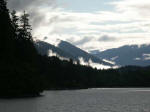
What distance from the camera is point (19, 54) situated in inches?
5266

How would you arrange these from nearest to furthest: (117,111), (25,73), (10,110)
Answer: (10,110), (117,111), (25,73)

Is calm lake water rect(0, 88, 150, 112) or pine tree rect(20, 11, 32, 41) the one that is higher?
pine tree rect(20, 11, 32, 41)

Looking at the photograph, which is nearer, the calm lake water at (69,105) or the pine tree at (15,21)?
the calm lake water at (69,105)

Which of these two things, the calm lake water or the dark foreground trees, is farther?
the dark foreground trees

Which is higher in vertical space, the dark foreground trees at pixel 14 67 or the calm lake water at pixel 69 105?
the dark foreground trees at pixel 14 67

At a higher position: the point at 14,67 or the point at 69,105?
the point at 14,67

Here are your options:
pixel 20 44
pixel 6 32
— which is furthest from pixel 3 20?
pixel 20 44

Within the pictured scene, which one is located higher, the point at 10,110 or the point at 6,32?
the point at 6,32

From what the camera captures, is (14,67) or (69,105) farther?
(14,67)

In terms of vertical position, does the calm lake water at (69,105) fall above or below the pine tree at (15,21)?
below

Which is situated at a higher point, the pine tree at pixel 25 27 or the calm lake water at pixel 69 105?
the pine tree at pixel 25 27

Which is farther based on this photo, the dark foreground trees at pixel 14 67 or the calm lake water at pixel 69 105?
the dark foreground trees at pixel 14 67

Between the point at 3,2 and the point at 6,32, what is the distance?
11.9m

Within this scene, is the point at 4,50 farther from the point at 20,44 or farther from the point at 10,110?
the point at 10,110
